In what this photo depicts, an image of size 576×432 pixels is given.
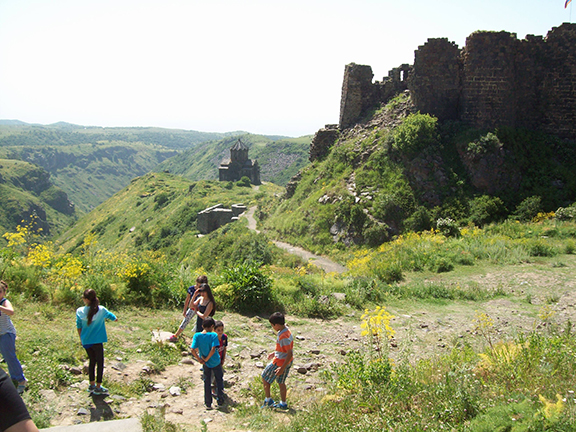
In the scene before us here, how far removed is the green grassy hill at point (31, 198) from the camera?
103m

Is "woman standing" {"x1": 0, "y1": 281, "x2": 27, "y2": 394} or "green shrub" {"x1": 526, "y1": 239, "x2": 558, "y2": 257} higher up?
"green shrub" {"x1": 526, "y1": 239, "x2": 558, "y2": 257}

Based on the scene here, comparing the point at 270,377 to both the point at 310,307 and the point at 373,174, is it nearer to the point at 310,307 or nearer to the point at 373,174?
the point at 310,307

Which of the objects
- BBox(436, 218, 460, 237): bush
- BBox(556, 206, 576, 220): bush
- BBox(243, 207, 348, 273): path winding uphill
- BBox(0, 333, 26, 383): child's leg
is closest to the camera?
BBox(0, 333, 26, 383): child's leg

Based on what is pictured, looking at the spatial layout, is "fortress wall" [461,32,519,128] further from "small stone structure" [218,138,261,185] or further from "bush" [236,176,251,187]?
"small stone structure" [218,138,261,185]

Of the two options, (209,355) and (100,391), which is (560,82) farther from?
(100,391)

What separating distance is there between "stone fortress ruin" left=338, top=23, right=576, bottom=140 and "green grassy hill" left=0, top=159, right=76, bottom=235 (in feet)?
352

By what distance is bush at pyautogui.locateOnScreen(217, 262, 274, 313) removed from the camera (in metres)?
9.75

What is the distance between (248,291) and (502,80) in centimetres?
1563

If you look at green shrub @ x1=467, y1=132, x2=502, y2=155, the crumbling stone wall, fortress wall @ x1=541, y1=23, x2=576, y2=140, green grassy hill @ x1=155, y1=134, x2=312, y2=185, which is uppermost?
green grassy hill @ x1=155, y1=134, x2=312, y2=185

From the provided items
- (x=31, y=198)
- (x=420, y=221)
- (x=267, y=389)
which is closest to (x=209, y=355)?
(x=267, y=389)

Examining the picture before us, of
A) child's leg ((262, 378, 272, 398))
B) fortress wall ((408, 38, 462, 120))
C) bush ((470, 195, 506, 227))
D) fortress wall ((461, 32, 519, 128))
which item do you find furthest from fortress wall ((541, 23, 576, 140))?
child's leg ((262, 378, 272, 398))

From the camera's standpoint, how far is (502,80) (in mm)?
17797

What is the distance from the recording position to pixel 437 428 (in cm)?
410

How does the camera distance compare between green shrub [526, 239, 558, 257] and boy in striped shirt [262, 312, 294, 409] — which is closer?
boy in striped shirt [262, 312, 294, 409]
